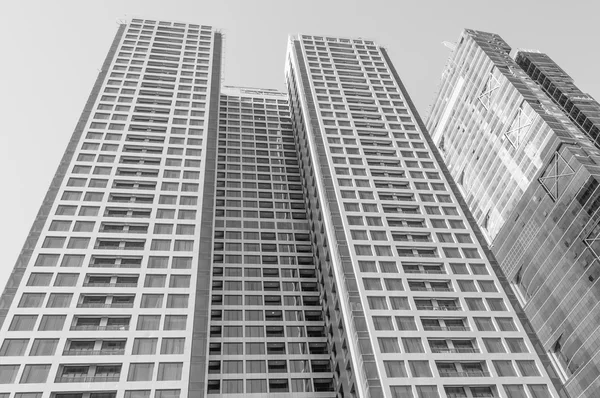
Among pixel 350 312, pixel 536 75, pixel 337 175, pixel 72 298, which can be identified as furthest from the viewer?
pixel 536 75

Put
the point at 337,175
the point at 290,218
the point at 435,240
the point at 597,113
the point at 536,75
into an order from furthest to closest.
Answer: the point at 536,75
the point at 597,113
the point at 290,218
the point at 337,175
the point at 435,240

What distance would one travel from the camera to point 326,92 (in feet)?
351

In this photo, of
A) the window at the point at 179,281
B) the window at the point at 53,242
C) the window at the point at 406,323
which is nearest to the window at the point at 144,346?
the window at the point at 179,281

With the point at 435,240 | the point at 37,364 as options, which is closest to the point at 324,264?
the point at 435,240

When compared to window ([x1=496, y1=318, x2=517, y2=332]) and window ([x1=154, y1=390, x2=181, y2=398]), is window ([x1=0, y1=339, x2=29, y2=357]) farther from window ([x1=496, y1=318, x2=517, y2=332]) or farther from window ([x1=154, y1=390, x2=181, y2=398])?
window ([x1=496, y1=318, x2=517, y2=332])

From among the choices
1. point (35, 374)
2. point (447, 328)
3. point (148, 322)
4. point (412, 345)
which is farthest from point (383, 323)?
point (35, 374)

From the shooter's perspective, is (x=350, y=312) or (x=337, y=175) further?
(x=337, y=175)

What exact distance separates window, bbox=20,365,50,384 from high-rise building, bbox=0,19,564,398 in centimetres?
27

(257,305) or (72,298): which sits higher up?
(72,298)

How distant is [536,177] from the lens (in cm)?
10944

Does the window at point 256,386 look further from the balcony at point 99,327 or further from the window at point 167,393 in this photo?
the balcony at point 99,327

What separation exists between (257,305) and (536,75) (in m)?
102

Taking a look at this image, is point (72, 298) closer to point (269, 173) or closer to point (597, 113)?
point (269, 173)

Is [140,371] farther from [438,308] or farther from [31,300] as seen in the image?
[438,308]
